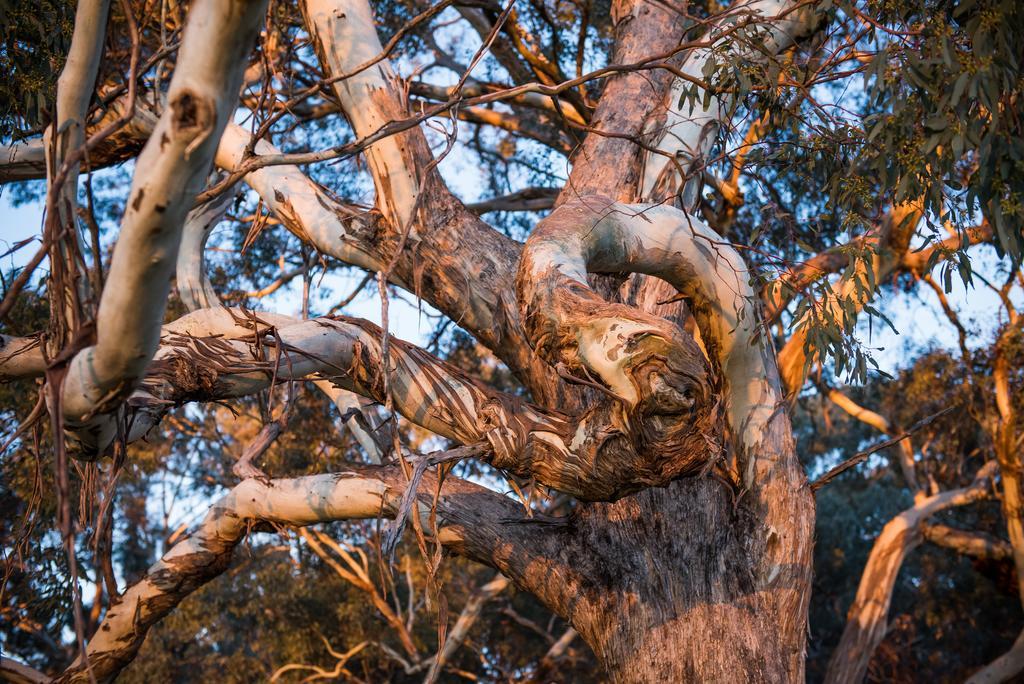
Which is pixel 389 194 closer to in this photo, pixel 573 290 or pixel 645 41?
pixel 573 290

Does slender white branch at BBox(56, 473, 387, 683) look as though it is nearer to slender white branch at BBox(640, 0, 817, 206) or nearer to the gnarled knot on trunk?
the gnarled knot on trunk

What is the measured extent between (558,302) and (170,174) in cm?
116

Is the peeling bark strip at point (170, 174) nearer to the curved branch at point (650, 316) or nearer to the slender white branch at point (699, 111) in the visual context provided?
the curved branch at point (650, 316)

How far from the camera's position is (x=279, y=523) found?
4.48 meters

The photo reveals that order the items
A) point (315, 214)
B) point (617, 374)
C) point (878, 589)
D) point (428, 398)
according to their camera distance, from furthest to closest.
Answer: point (878, 589) → point (315, 214) → point (428, 398) → point (617, 374)

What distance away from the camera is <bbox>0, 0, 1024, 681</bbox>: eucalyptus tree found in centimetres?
212

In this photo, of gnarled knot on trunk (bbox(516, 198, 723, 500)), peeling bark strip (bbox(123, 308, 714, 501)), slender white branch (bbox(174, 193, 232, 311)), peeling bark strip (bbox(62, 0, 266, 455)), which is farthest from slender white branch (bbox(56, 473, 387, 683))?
peeling bark strip (bbox(62, 0, 266, 455))

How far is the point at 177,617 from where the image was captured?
1056cm

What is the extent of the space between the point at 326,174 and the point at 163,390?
565cm

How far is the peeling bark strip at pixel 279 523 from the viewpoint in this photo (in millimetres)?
3883

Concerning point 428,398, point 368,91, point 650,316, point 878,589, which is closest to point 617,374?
point 650,316

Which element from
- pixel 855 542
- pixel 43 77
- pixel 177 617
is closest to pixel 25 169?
pixel 43 77

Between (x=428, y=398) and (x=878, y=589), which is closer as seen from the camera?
(x=428, y=398)

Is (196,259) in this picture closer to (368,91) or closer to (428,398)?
(368,91)
